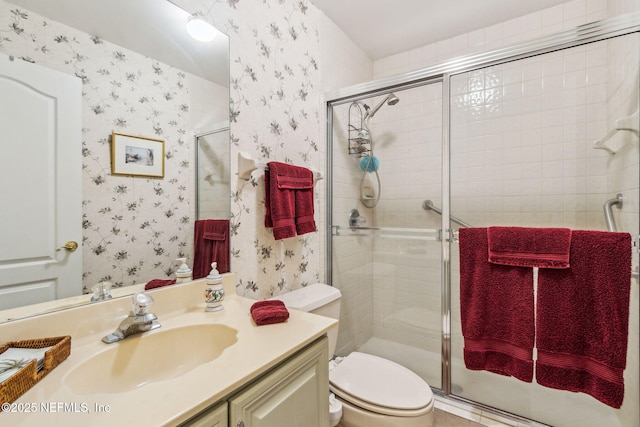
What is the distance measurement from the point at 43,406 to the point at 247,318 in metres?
0.54

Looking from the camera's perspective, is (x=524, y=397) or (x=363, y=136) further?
(x=363, y=136)

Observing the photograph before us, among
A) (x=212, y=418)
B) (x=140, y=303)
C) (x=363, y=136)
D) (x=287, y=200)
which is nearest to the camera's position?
(x=212, y=418)

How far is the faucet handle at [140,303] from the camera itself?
34.9 inches

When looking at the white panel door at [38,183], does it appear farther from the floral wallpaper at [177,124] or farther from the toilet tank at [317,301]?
the toilet tank at [317,301]

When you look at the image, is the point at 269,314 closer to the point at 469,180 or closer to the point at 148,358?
the point at 148,358

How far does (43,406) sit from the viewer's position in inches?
21.6

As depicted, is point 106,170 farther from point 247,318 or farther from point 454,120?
point 454,120

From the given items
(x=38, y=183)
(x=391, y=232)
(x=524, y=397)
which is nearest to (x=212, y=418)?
(x=38, y=183)

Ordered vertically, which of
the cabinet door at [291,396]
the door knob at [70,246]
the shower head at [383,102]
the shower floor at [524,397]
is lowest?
the shower floor at [524,397]

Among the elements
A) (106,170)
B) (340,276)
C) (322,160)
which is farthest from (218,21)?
(340,276)

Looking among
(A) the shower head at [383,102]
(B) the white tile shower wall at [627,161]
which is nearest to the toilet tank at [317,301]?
(A) the shower head at [383,102]

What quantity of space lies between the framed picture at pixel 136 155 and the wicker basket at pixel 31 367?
49 cm

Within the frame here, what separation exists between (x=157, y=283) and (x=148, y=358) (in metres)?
0.27

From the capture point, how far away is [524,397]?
155cm
